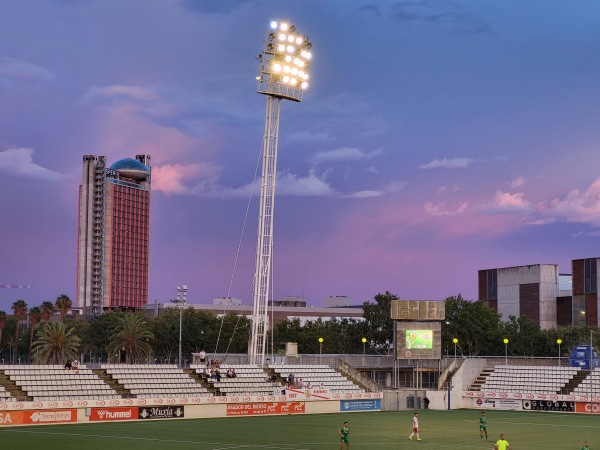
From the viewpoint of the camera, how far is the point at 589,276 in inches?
5384

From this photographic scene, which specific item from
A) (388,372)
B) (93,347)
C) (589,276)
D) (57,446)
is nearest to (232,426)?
(57,446)

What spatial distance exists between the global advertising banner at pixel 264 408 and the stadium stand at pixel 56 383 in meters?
9.40

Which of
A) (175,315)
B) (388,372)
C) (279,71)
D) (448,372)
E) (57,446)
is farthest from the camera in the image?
(175,315)

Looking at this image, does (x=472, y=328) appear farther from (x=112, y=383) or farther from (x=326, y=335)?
(x=112, y=383)

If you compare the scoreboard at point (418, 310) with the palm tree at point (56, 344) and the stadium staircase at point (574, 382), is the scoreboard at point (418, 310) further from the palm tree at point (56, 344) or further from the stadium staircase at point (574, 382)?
the palm tree at point (56, 344)

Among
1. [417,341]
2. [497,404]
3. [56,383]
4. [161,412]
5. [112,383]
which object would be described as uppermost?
[417,341]

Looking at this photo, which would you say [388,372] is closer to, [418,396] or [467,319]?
[418,396]

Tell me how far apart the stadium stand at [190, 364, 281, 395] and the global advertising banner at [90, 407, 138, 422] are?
1157cm

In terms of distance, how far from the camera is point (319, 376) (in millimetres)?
86125

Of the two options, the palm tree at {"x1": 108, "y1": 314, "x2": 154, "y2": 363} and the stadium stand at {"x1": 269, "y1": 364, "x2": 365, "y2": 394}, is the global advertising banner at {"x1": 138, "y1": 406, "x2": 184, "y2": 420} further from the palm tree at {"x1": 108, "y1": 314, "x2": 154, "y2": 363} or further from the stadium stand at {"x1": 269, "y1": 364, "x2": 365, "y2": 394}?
the palm tree at {"x1": 108, "y1": 314, "x2": 154, "y2": 363}

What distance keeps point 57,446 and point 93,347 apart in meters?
123

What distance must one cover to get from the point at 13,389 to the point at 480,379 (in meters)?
48.3

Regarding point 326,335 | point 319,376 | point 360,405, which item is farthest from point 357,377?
point 326,335

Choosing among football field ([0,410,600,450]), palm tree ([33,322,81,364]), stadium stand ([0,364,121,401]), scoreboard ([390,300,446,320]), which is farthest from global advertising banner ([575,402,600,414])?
palm tree ([33,322,81,364])
